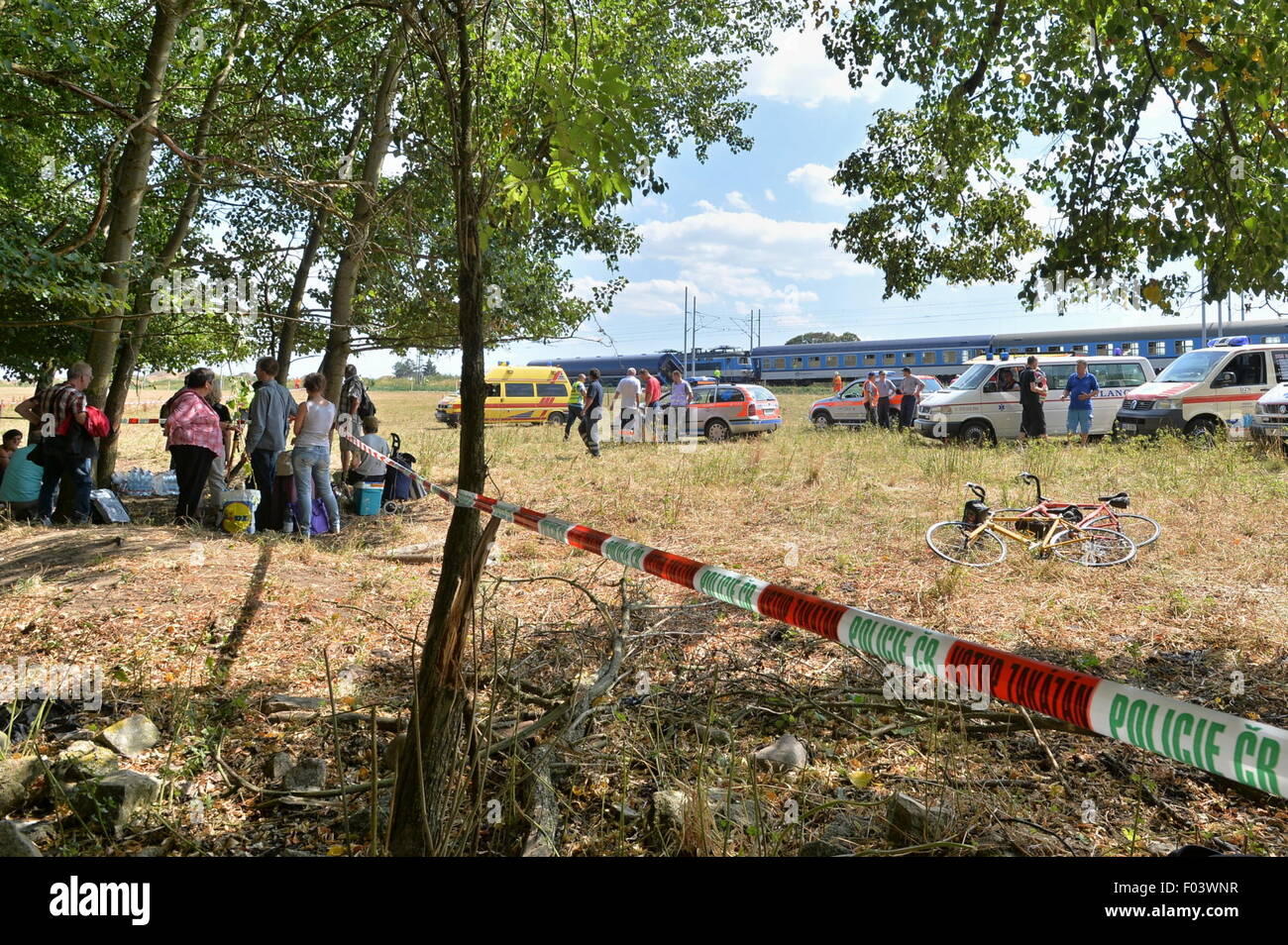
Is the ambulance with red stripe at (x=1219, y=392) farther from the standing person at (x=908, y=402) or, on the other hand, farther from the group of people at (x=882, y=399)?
the group of people at (x=882, y=399)

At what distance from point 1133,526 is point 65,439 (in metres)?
10.3

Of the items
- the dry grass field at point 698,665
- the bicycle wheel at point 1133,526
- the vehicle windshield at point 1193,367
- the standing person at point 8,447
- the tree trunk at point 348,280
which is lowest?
the dry grass field at point 698,665

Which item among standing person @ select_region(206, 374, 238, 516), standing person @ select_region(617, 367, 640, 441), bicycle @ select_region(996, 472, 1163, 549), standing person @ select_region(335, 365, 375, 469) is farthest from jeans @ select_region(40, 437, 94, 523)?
standing person @ select_region(617, 367, 640, 441)

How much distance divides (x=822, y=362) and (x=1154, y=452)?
34.2 m

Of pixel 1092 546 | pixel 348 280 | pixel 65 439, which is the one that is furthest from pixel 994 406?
pixel 65 439

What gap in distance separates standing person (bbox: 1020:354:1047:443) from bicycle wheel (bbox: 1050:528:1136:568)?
9771 mm

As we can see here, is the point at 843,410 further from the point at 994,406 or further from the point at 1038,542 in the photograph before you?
the point at 1038,542

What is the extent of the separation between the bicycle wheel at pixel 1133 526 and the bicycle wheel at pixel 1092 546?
95 mm

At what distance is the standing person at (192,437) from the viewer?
8719 millimetres

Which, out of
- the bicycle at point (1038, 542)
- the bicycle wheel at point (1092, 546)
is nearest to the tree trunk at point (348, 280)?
the bicycle at point (1038, 542)

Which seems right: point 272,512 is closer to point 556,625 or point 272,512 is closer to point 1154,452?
point 556,625

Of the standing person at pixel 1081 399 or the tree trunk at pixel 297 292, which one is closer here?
the tree trunk at pixel 297 292

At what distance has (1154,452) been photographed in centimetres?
1373
